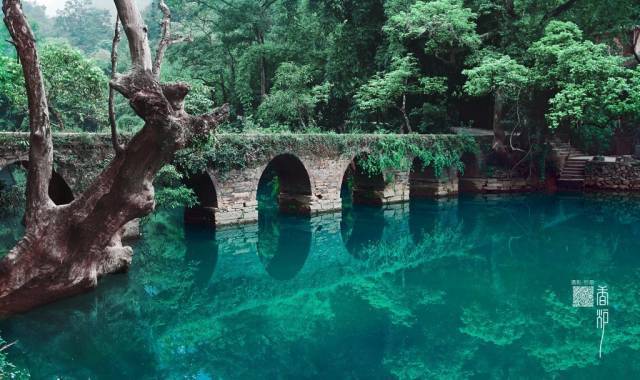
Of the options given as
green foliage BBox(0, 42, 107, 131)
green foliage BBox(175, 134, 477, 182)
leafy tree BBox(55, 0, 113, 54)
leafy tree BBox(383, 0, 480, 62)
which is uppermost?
leafy tree BBox(55, 0, 113, 54)

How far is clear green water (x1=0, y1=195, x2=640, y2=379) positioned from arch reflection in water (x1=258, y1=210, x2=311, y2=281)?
7cm

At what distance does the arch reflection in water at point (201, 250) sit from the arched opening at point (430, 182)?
905 centimetres

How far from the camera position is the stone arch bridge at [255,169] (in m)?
10.2

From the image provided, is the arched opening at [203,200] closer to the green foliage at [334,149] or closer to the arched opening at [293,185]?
the green foliage at [334,149]

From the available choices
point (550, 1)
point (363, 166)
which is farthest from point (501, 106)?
point (363, 166)

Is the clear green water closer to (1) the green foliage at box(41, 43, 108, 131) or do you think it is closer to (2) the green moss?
(2) the green moss

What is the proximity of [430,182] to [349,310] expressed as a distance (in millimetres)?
12370

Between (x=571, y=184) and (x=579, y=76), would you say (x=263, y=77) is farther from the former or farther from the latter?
(x=571, y=184)

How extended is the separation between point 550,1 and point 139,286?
58.6 ft

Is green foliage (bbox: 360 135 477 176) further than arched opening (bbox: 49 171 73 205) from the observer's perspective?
Yes

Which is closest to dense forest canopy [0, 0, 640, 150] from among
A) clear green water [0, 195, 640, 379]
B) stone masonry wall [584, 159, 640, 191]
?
stone masonry wall [584, 159, 640, 191]

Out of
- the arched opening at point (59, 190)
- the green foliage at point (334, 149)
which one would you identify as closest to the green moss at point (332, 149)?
the green foliage at point (334, 149)

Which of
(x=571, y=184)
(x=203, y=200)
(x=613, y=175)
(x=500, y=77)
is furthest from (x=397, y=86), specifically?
(x=203, y=200)

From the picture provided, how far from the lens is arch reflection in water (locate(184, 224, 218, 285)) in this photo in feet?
33.2
